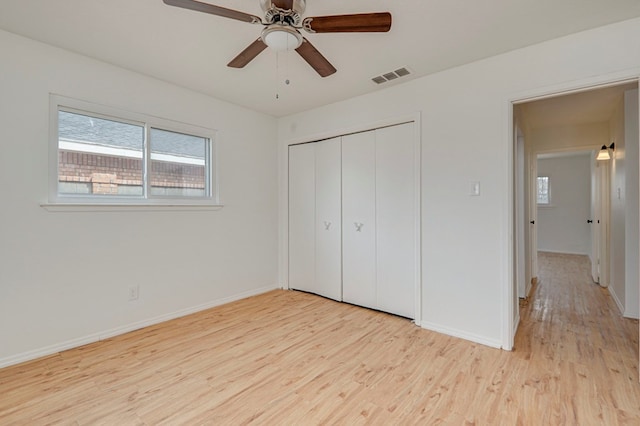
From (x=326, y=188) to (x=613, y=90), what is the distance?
124 inches

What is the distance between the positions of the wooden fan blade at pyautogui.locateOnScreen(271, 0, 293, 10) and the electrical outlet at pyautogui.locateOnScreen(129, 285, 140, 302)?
2.71 metres

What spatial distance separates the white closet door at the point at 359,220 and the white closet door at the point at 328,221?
9 cm

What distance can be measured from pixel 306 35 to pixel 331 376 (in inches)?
97.1

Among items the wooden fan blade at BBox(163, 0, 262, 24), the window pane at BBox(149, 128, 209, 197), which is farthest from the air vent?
the window pane at BBox(149, 128, 209, 197)

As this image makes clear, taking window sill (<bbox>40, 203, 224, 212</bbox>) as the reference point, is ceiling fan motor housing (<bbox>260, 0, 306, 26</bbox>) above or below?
above

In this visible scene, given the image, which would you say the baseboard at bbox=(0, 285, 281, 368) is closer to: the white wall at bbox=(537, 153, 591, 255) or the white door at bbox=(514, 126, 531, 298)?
the white door at bbox=(514, 126, 531, 298)

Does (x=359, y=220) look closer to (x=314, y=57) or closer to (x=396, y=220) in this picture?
(x=396, y=220)

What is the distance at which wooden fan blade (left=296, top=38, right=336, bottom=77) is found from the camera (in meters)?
1.77

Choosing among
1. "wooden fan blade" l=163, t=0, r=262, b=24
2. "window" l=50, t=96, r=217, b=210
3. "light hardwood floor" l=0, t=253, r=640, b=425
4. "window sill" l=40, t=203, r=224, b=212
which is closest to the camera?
"wooden fan blade" l=163, t=0, r=262, b=24

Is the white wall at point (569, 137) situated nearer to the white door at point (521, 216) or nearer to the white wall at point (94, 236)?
the white door at point (521, 216)

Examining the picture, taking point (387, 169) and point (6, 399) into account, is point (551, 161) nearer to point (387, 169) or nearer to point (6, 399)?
point (387, 169)

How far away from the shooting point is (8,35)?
2201 mm

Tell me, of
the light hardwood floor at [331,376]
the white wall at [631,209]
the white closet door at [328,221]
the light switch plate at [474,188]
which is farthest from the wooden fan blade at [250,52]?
the white wall at [631,209]

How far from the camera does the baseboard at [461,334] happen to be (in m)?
2.49
